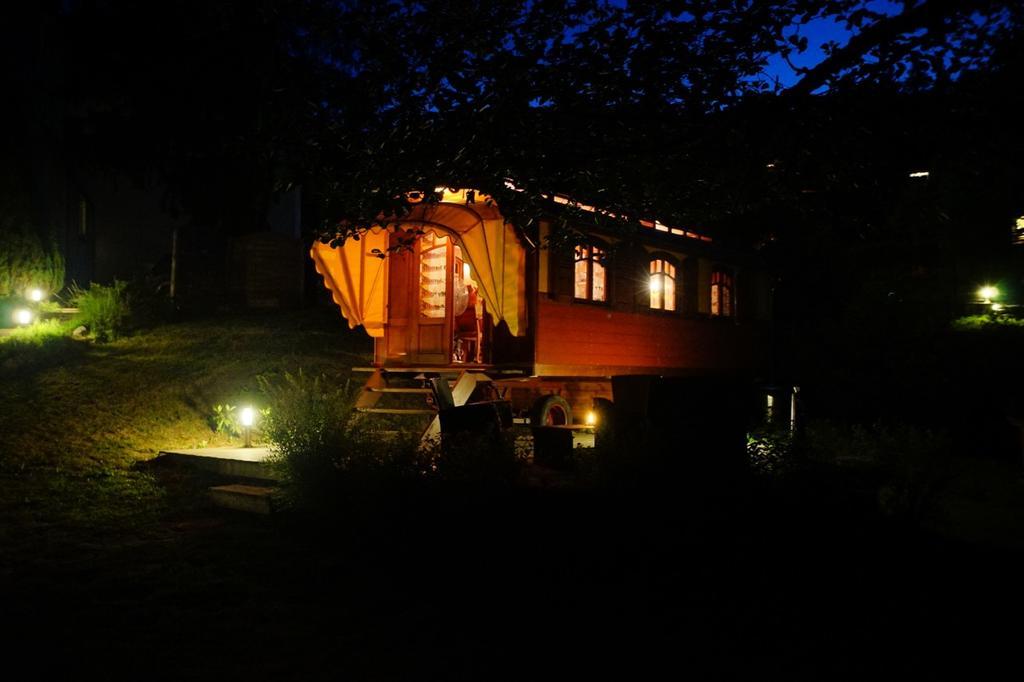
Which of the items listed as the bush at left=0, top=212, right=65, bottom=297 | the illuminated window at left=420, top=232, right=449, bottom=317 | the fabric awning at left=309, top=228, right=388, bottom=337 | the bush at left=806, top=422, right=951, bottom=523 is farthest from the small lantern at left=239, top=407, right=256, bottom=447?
the bush at left=0, top=212, right=65, bottom=297

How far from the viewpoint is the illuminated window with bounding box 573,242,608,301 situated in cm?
1297

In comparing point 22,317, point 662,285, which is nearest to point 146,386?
point 22,317

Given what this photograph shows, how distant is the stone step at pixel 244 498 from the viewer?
762cm

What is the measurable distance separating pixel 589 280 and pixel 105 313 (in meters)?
9.65

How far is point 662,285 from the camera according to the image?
1513 cm

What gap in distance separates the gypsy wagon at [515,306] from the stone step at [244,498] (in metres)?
3.69

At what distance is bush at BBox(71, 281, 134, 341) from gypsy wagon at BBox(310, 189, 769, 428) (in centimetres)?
538

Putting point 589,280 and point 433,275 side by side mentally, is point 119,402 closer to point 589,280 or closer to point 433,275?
point 433,275

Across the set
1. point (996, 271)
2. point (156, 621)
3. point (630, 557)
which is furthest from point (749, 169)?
point (996, 271)

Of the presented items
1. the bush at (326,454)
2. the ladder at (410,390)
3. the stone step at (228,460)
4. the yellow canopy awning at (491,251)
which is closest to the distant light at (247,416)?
the stone step at (228,460)

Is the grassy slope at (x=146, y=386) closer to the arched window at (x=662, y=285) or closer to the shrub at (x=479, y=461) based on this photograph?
the shrub at (x=479, y=461)

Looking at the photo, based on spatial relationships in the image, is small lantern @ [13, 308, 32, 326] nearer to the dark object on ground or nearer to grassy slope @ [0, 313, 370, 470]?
grassy slope @ [0, 313, 370, 470]

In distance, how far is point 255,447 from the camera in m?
10.7

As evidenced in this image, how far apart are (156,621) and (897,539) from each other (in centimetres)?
527
